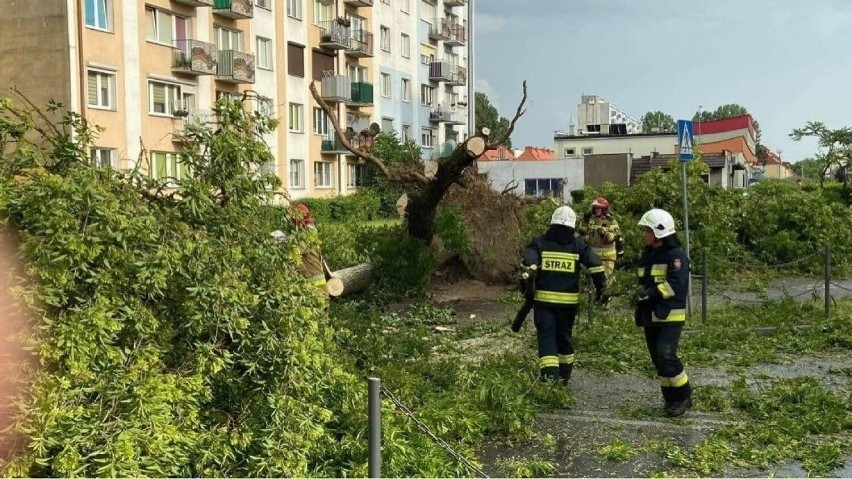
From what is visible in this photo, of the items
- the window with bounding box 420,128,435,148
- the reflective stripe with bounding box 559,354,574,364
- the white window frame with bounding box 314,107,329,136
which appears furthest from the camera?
the window with bounding box 420,128,435,148

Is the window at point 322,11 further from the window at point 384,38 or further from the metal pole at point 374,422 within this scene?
the metal pole at point 374,422

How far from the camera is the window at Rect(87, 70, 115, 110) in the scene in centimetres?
2627

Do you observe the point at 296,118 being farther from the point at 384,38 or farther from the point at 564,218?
the point at 564,218

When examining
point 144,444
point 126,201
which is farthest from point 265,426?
point 126,201

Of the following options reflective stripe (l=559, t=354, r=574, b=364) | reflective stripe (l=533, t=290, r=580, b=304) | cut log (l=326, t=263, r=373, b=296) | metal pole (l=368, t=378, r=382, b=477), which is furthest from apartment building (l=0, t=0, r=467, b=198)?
reflective stripe (l=559, t=354, r=574, b=364)

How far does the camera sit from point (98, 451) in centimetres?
353

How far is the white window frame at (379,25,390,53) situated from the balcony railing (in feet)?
15.3

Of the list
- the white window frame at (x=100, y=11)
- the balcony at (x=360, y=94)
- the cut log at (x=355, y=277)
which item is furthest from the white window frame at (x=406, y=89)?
the cut log at (x=355, y=277)

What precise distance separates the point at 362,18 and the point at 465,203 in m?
33.4

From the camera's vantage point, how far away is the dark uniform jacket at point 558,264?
7.41 meters

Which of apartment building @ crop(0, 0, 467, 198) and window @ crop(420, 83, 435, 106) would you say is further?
window @ crop(420, 83, 435, 106)

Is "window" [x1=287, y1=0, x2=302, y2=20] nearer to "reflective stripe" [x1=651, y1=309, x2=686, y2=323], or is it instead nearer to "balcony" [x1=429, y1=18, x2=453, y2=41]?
"balcony" [x1=429, y1=18, x2=453, y2=41]

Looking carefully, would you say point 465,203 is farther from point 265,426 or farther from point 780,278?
point 265,426

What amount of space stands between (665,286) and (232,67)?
28.4 meters
